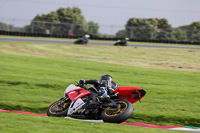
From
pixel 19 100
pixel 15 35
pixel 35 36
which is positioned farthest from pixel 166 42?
pixel 19 100

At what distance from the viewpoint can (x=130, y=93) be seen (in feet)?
23.3

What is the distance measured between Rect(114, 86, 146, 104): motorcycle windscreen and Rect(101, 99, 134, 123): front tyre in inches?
16.0

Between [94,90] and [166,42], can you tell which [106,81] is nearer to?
[94,90]

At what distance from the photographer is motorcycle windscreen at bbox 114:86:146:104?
7016 mm

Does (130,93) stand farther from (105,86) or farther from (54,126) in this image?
(54,126)

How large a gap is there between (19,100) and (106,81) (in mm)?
3916

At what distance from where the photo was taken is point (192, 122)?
7.73m

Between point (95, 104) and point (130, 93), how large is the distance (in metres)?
0.95

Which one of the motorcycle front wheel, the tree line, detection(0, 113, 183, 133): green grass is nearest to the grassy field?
detection(0, 113, 183, 133): green grass

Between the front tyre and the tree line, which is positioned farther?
the tree line

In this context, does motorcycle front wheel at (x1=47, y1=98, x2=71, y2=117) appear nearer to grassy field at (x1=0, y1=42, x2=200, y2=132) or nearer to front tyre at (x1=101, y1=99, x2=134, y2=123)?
grassy field at (x1=0, y1=42, x2=200, y2=132)

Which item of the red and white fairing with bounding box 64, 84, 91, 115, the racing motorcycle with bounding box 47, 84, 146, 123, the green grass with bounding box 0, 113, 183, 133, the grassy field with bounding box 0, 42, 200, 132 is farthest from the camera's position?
the grassy field with bounding box 0, 42, 200, 132

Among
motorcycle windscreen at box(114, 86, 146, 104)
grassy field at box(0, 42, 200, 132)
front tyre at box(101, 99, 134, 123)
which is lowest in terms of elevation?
grassy field at box(0, 42, 200, 132)

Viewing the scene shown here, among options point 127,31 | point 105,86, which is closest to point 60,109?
point 105,86
